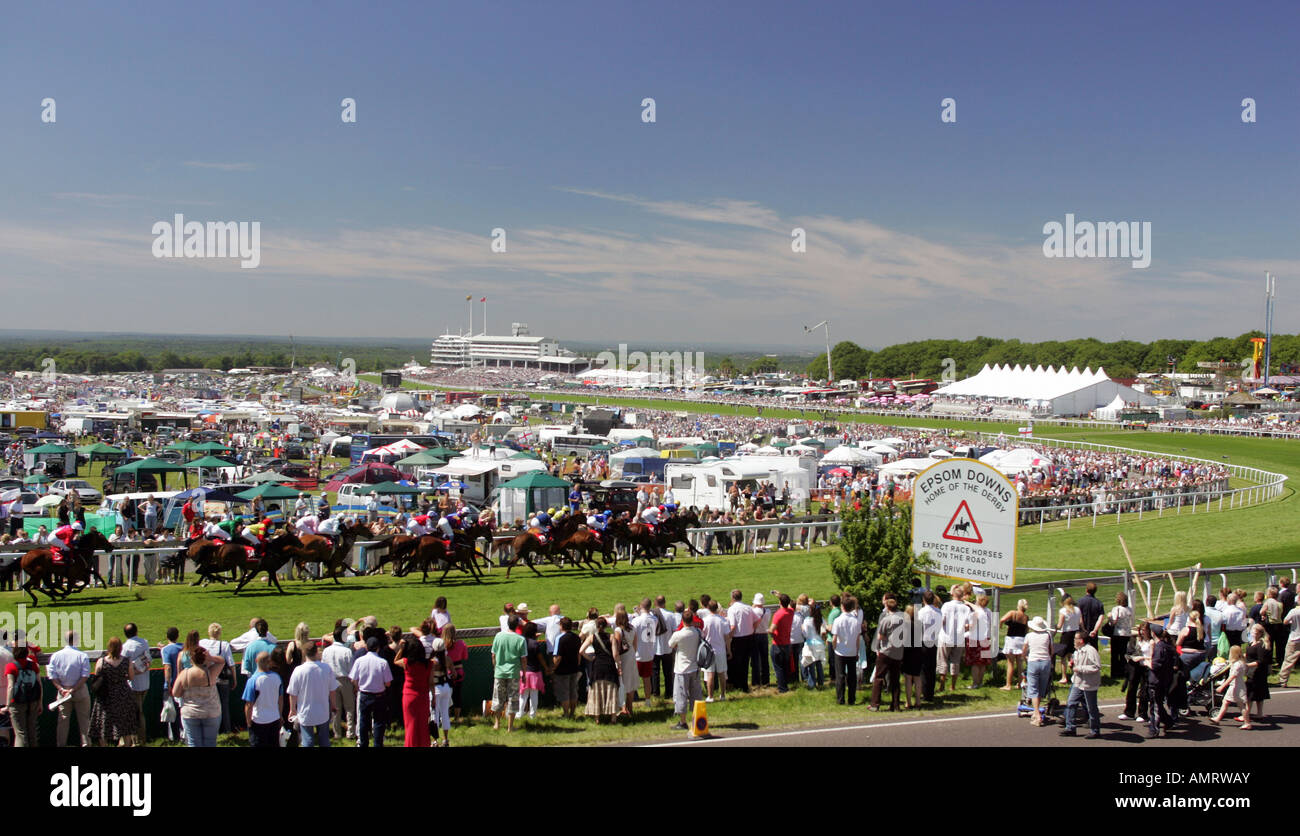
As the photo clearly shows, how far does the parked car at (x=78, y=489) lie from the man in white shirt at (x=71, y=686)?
61.5 ft

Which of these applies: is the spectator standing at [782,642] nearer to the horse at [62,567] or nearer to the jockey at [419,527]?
the jockey at [419,527]

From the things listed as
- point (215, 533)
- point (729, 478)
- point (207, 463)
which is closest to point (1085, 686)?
point (215, 533)

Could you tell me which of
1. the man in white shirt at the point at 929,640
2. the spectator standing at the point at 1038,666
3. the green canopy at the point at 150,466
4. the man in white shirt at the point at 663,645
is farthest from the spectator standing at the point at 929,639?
the green canopy at the point at 150,466

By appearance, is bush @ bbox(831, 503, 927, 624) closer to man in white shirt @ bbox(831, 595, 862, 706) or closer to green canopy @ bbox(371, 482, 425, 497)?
man in white shirt @ bbox(831, 595, 862, 706)

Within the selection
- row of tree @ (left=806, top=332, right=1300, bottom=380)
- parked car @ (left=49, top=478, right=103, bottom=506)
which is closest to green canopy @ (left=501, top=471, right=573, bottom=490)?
parked car @ (left=49, top=478, right=103, bottom=506)

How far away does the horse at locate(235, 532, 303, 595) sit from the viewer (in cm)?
1400

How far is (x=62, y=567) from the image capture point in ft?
43.1

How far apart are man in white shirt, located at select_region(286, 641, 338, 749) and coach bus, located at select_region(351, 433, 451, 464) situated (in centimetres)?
3181

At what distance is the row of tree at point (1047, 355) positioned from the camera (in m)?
136

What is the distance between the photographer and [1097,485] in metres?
30.5

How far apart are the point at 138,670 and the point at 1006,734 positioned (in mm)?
7482

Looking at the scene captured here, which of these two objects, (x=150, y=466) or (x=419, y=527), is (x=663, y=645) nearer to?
(x=419, y=527)
